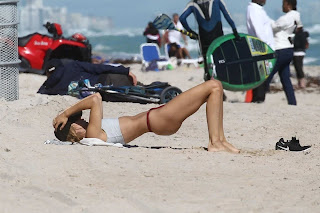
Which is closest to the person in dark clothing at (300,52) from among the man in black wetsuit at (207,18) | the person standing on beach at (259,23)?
the person standing on beach at (259,23)

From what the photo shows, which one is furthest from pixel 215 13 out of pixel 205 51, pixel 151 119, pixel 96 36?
pixel 96 36

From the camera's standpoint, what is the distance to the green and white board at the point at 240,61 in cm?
1040

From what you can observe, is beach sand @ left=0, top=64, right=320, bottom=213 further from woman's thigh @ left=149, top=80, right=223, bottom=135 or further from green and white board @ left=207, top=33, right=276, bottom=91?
green and white board @ left=207, top=33, right=276, bottom=91

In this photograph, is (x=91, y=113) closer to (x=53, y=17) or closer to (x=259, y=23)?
(x=259, y=23)

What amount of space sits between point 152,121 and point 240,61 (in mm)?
4482

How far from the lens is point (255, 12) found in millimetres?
10836

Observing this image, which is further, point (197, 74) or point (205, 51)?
point (197, 74)

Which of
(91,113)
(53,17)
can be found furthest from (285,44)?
(53,17)

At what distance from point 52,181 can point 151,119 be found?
1.42 metres

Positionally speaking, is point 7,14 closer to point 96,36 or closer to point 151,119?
point 151,119

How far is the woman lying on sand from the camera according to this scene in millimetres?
6195

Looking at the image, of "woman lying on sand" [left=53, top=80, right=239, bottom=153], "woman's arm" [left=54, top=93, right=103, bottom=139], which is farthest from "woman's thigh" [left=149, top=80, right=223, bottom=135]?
"woman's arm" [left=54, top=93, right=103, bottom=139]

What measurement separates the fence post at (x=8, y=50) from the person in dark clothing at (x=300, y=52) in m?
7.26

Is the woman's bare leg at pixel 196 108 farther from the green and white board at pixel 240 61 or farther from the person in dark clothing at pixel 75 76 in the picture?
the green and white board at pixel 240 61
